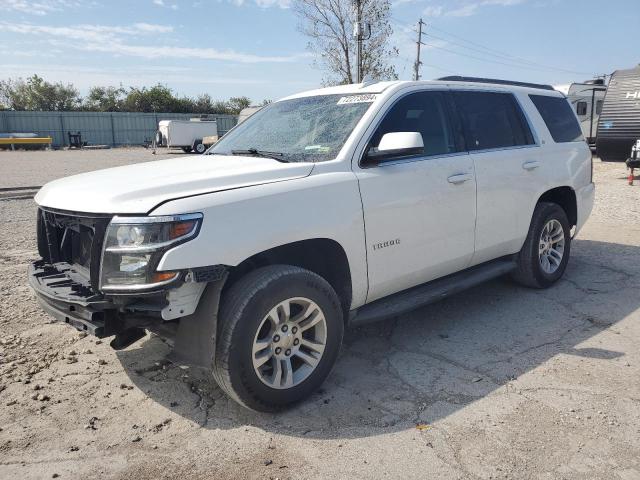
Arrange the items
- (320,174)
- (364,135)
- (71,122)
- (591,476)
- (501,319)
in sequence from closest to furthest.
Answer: (591,476)
(320,174)
(364,135)
(501,319)
(71,122)

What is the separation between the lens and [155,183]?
10.1 ft

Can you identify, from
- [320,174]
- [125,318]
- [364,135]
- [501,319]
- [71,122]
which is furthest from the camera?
[71,122]

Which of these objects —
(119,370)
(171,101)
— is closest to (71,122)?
(171,101)

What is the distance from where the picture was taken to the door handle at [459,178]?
408 centimetres

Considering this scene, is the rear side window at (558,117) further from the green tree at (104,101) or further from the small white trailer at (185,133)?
the green tree at (104,101)

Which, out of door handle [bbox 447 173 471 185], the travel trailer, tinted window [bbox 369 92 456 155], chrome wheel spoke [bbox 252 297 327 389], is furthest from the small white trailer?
chrome wheel spoke [bbox 252 297 327 389]

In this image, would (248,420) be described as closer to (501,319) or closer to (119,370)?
(119,370)

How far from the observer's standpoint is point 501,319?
4.69m

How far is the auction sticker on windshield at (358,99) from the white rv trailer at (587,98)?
74.9 feet

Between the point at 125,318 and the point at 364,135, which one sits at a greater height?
the point at 364,135

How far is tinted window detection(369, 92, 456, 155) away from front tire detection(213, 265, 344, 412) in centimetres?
129

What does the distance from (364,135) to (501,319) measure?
2.16 m

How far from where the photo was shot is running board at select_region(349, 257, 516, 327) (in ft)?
12.0

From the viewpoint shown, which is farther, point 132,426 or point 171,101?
point 171,101
